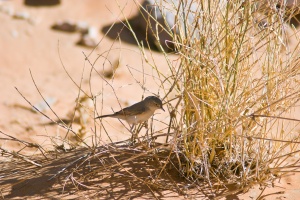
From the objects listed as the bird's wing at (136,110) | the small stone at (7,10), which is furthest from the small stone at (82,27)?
the bird's wing at (136,110)

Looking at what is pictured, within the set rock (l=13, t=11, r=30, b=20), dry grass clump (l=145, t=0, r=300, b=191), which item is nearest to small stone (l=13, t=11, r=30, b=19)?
rock (l=13, t=11, r=30, b=20)

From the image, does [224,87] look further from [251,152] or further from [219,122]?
[251,152]

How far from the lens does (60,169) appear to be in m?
4.38

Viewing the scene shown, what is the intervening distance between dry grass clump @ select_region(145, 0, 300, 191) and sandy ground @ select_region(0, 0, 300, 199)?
1946mm

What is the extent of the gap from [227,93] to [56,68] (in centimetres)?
475

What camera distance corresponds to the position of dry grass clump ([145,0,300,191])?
403 cm

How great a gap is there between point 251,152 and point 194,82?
0.66 meters

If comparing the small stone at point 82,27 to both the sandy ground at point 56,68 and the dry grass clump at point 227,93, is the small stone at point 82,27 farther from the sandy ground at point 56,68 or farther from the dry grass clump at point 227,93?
the dry grass clump at point 227,93

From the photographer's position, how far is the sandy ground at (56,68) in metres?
6.70

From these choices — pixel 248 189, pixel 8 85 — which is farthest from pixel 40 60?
pixel 248 189

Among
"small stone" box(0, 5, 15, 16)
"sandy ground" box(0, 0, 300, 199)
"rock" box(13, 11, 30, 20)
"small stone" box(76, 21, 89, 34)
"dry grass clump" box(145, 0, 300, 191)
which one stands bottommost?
"dry grass clump" box(145, 0, 300, 191)

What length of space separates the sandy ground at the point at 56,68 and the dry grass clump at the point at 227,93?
195cm

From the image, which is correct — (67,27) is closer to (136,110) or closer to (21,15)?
(21,15)

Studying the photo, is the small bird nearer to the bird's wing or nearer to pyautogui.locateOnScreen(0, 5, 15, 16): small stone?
the bird's wing
